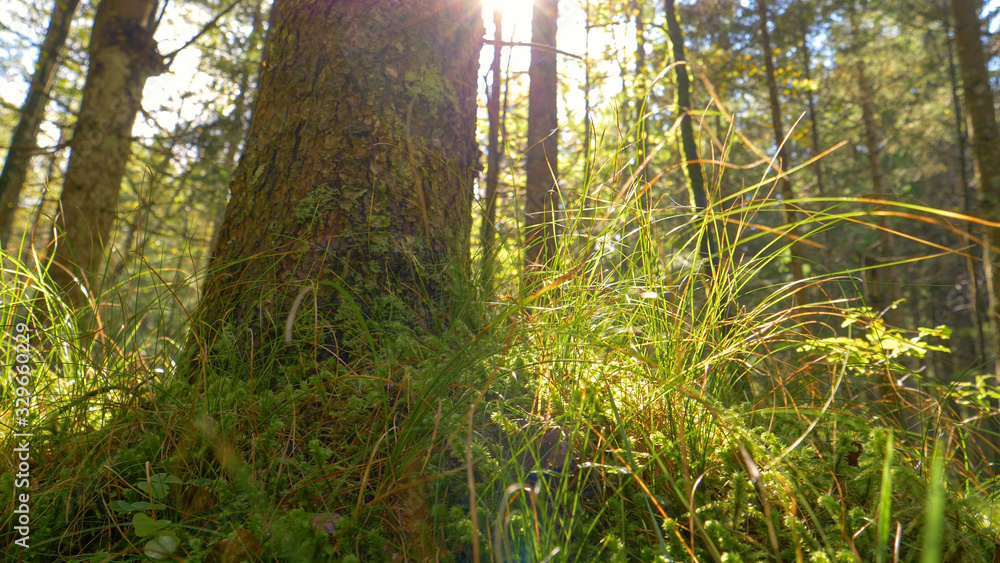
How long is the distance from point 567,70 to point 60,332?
622cm

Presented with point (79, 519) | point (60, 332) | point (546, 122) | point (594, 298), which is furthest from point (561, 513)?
point (546, 122)

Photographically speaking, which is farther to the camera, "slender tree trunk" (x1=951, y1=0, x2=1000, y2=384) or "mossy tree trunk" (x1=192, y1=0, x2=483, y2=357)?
"slender tree trunk" (x1=951, y1=0, x2=1000, y2=384)

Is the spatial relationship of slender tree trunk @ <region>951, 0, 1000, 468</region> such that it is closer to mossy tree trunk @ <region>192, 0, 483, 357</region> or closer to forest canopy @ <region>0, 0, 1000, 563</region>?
forest canopy @ <region>0, 0, 1000, 563</region>

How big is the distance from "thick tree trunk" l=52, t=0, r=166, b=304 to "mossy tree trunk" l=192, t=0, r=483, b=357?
2.91m

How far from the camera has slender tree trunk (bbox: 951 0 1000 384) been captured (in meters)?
4.34

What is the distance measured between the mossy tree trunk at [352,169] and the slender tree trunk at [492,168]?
0.29 feet

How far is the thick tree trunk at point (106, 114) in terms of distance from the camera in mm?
3744

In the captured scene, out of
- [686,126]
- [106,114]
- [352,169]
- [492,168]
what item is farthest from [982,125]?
[106,114]

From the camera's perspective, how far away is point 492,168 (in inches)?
124

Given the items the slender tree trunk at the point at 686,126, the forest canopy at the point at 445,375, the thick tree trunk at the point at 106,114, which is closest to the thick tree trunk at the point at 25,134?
the thick tree trunk at the point at 106,114

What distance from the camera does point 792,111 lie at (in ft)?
37.4

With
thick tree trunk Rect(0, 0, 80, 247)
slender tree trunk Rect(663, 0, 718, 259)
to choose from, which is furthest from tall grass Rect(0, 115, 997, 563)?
thick tree trunk Rect(0, 0, 80, 247)

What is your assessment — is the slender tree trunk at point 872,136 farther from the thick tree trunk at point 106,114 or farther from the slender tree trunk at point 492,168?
the thick tree trunk at point 106,114

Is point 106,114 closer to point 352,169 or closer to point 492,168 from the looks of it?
point 492,168
